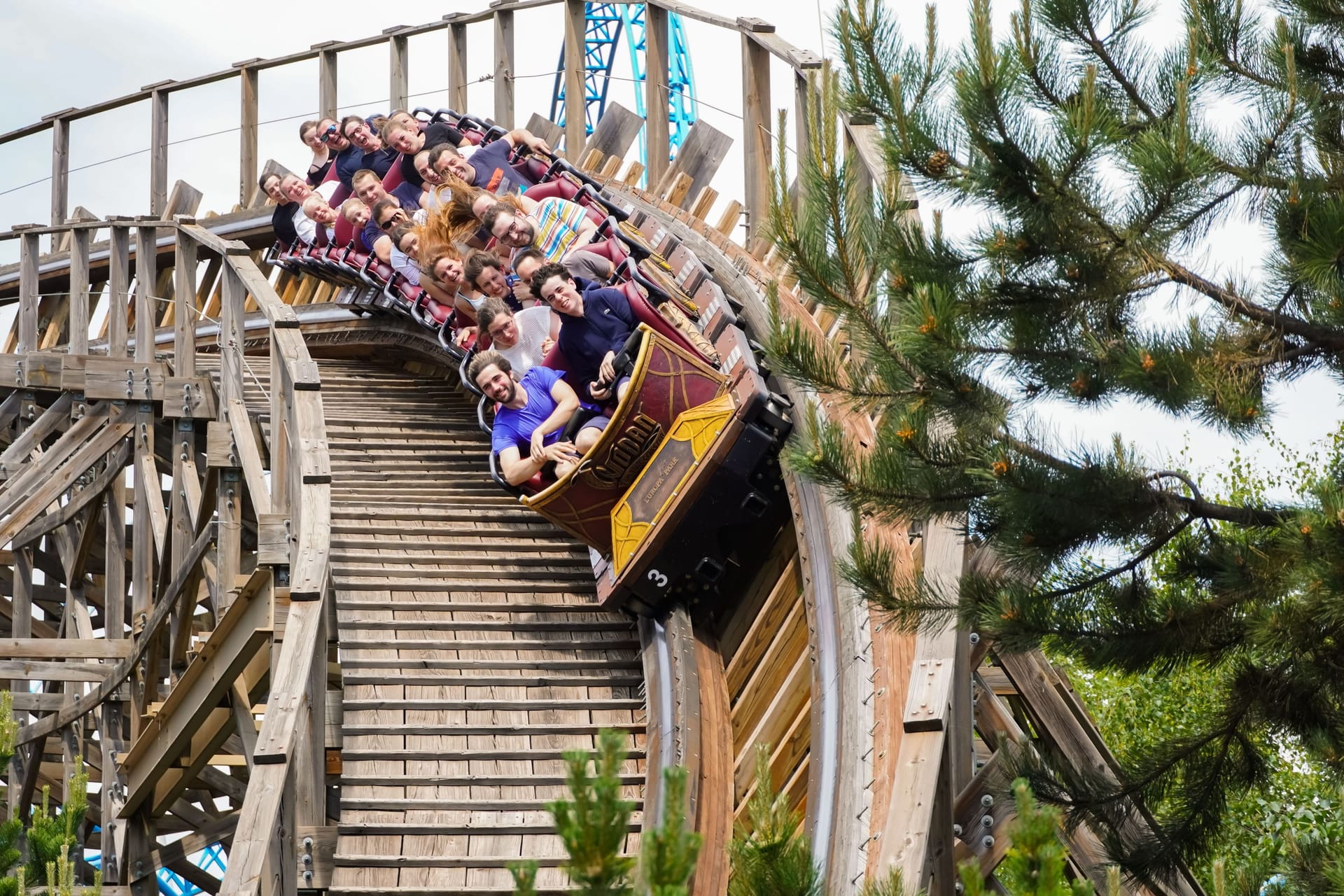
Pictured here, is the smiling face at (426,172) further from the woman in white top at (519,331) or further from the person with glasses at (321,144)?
the woman in white top at (519,331)

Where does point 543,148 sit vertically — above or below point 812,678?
above

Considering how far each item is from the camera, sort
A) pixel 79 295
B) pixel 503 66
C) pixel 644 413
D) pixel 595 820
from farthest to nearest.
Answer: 1. pixel 503 66
2. pixel 79 295
3. pixel 644 413
4. pixel 595 820

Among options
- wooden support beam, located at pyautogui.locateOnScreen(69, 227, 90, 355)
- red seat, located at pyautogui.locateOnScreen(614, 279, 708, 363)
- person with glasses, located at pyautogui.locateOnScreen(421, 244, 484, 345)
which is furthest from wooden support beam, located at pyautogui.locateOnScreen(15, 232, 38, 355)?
red seat, located at pyautogui.locateOnScreen(614, 279, 708, 363)

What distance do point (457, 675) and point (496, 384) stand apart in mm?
1225

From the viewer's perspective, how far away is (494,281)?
7.89 metres

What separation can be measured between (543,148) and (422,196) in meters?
0.75

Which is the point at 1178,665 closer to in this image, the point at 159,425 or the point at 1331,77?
the point at 1331,77

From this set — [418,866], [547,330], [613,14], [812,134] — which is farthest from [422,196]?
[613,14]

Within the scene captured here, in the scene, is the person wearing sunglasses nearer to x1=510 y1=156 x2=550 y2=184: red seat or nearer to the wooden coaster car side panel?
x1=510 y1=156 x2=550 y2=184: red seat

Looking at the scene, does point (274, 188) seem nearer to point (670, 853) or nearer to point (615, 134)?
point (615, 134)

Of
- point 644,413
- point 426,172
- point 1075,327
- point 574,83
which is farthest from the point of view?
point 574,83

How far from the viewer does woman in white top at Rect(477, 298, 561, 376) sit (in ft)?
23.8

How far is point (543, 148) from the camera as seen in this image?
29.2ft

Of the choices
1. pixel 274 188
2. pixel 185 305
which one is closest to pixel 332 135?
pixel 274 188
